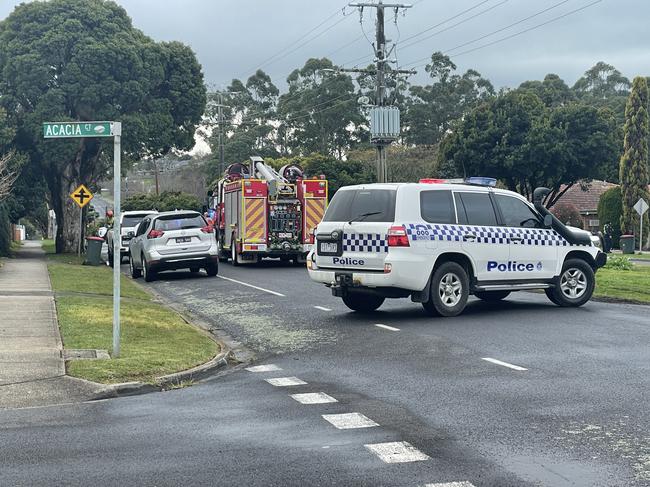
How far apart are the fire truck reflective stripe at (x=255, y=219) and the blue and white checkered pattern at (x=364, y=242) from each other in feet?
44.2

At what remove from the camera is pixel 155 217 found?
925 inches

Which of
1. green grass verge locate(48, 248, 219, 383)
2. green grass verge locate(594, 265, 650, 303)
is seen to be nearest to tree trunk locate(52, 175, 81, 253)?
green grass verge locate(48, 248, 219, 383)

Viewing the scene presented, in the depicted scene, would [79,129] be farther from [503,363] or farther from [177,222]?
[177,222]

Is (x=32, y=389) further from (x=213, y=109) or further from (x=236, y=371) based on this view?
(x=213, y=109)

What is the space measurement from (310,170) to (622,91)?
56575 millimetres

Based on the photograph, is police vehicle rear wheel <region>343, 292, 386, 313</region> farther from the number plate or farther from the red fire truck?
the red fire truck

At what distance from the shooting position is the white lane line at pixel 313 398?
26.5ft

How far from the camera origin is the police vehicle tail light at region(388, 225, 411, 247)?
1309cm

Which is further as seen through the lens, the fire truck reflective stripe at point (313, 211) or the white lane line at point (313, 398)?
the fire truck reflective stripe at point (313, 211)

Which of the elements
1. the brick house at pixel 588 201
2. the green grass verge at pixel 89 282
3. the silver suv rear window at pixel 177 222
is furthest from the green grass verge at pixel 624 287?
the brick house at pixel 588 201

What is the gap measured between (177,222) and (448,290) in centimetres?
1137

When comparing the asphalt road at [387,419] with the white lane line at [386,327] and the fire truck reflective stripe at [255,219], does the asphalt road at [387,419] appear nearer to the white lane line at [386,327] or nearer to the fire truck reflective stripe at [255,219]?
the white lane line at [386,327]

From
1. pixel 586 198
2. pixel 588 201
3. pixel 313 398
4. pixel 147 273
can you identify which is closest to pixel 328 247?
pixel 313 398

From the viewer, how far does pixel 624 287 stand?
18281 mm
